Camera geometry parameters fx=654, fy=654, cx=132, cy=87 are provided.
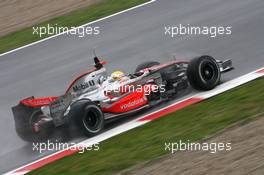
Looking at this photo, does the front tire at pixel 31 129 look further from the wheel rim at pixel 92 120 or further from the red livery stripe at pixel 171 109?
the red livery stripe at pixel 171 109

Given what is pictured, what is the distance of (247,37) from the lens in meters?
14.5

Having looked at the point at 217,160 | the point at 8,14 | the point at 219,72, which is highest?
the point at 8,14

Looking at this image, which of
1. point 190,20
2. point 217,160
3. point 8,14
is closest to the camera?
point 217,160

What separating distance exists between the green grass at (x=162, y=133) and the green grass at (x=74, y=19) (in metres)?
6.99

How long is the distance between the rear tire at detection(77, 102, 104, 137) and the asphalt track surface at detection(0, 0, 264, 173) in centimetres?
210

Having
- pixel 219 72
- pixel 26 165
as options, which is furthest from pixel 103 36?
pixel 26 165

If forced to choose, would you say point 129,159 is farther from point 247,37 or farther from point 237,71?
point 247,37

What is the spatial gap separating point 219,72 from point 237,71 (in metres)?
1.04

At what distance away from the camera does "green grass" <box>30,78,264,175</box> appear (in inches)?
378

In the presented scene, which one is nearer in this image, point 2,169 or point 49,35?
point 2,169

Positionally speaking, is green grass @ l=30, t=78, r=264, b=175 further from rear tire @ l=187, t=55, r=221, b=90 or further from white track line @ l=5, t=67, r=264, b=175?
rear tire @ l=187, t=55, r=221, b=90

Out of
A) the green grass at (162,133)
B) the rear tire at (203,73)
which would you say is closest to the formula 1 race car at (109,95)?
the rear tire at (203,73)

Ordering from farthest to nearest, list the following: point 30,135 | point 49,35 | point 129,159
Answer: point 49,35
point 30,135
point 129,159

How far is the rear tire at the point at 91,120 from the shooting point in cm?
→ 1058
